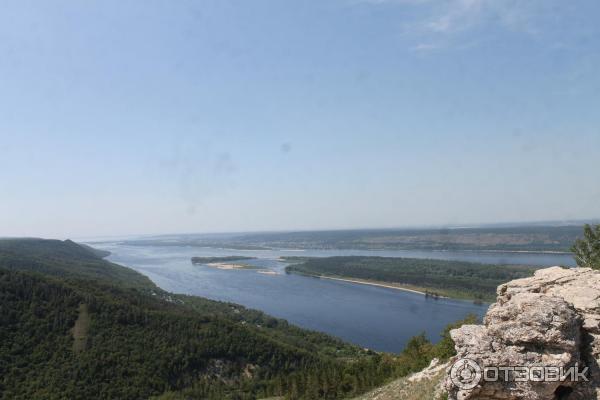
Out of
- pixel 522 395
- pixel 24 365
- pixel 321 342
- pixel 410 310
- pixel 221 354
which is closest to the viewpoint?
pixel 522 395

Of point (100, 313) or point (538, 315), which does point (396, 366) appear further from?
point (100, 313)

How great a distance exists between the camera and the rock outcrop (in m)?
10.2

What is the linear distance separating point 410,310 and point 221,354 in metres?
49.0

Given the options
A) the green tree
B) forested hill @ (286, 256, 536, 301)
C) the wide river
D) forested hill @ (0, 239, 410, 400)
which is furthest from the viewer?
forested hill @ (286, 256, 536, 301)

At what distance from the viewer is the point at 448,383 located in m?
10.7

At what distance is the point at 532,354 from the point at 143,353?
61838 mm

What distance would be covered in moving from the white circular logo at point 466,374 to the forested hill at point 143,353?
29.2 metres

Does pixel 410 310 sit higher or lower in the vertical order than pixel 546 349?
lower

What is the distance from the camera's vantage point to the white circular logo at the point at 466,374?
10.2 m

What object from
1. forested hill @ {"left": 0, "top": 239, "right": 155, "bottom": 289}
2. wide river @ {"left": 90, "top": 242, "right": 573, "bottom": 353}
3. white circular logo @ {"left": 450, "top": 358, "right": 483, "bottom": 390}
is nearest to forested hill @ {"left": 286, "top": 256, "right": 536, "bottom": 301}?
wide river @ {"left": 90, "top": 242, "right": 573, "bottom": 353}

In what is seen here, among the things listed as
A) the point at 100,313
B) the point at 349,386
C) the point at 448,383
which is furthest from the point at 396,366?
the point at 100,313
